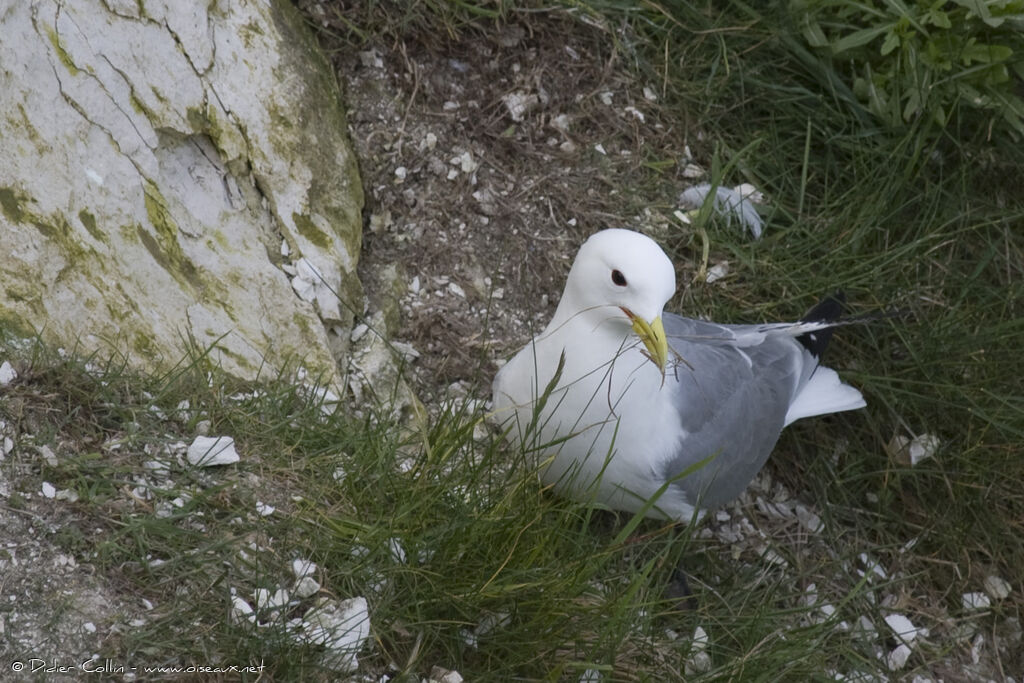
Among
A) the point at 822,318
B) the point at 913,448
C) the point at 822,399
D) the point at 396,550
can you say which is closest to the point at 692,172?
the point at 822,318

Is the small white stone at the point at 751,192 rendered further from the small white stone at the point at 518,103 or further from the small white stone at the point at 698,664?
the small white stone at the point at 698,664

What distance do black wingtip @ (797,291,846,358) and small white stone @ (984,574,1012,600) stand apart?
0.86m

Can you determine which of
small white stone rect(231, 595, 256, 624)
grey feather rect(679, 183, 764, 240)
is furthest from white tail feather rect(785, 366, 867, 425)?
small white stone rect(231, 595, 256, 624)

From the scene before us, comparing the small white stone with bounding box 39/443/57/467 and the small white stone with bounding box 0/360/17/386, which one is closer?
the small white stone with bounding box 39/443/57/467

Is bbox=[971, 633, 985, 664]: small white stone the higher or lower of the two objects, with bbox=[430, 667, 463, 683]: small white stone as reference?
lower

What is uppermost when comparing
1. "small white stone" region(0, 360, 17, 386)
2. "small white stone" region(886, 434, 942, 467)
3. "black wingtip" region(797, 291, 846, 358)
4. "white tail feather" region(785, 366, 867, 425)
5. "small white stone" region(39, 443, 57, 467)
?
"small white stone" region(0, 360, 17, 386)

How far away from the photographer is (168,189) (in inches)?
113

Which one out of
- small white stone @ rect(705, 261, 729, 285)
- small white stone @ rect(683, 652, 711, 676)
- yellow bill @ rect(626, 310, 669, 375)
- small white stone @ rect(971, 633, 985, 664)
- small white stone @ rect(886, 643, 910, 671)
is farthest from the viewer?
small white stone @ rect(705, 261, 729, 285)

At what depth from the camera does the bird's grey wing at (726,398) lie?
9.61ft

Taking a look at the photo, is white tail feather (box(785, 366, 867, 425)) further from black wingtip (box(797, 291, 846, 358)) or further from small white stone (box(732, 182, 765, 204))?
small white stone (box(732, 182, 765, 204))

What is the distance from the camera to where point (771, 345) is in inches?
130

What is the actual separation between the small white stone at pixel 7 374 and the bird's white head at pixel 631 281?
134 centimetres

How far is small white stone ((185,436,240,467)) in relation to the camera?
239 centimetres

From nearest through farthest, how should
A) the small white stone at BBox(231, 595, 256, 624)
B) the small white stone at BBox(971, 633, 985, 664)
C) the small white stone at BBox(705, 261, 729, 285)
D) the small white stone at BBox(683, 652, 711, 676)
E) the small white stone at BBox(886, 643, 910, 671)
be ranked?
the small white stone at BBox(231, 595, 256, 624)
the small white stone at BBox(683, 652, 711, 676)
the small white stone at BBox(886, 643, 910, 671)
the small white stone at BBox(971, 633, 985, 664)
the small white stone at BBox(705, 261, 729, 285)
